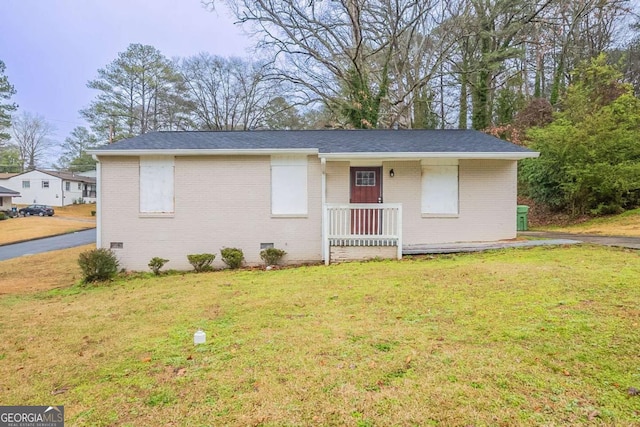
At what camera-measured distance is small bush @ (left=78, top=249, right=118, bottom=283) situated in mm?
7828

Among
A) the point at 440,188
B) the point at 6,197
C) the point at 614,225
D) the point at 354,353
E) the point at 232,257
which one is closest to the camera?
the point at 354,353

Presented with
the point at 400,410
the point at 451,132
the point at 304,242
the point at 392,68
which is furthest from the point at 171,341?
the point at 392,68

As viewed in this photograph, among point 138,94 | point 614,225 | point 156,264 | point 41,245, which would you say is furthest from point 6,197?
point 614,225

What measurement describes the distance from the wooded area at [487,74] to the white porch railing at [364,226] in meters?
8.58

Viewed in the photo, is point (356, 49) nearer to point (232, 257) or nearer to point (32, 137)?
point (232, 257)

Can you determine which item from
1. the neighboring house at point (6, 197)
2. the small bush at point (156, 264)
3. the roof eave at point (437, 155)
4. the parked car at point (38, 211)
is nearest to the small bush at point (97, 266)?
the small bush at point (156, 264)

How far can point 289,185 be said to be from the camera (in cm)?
887

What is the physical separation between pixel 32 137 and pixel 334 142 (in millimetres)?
57437

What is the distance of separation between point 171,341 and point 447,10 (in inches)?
832

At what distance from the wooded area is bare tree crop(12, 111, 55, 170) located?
132ft

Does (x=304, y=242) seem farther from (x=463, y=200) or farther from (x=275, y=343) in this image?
(x=275, y=343)

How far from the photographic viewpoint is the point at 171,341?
3.82 metres

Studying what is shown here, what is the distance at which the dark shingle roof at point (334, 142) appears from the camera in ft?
28.3

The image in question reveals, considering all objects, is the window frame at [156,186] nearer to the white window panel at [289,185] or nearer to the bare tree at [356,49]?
the white window panel at [289,185]
